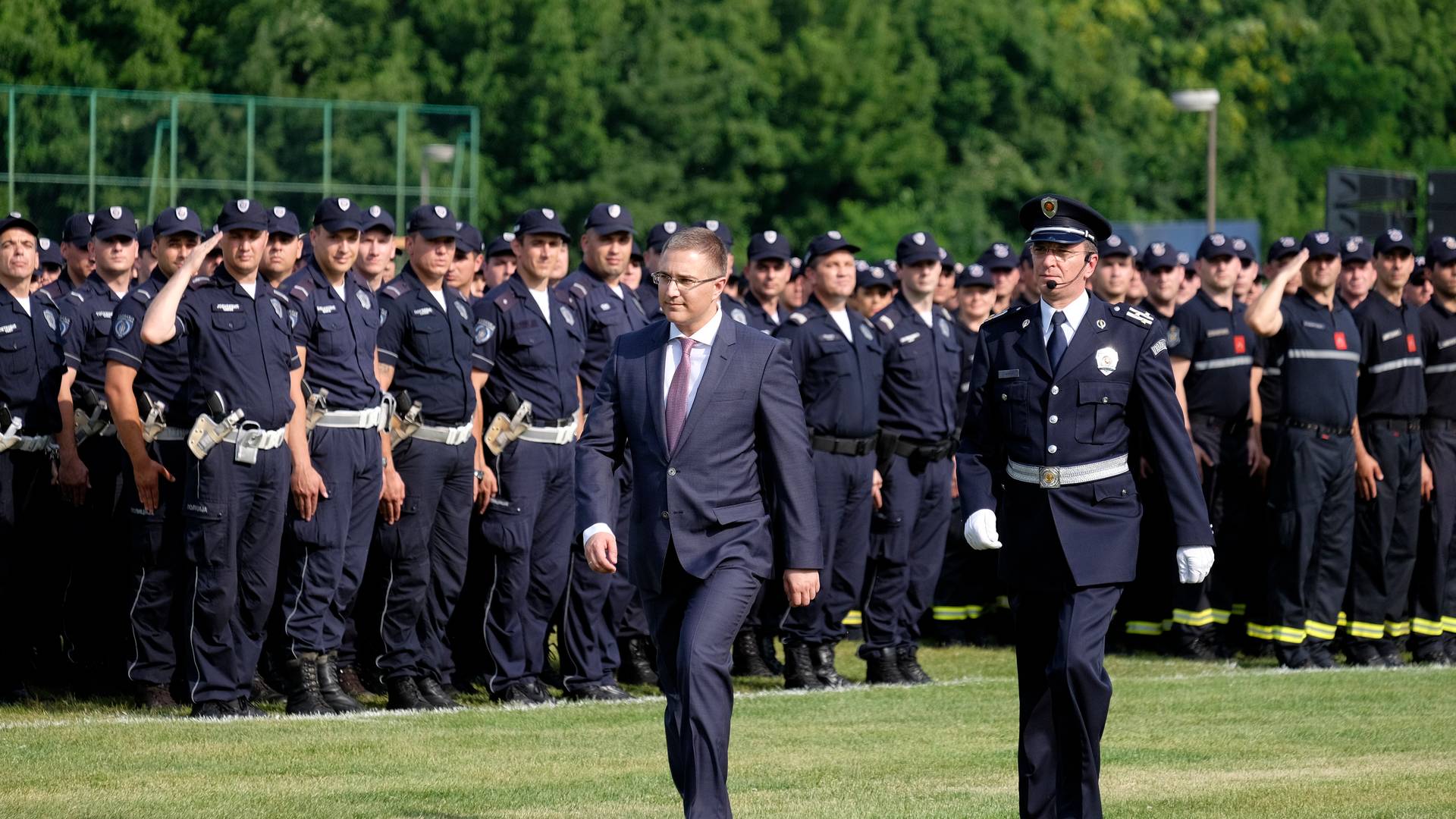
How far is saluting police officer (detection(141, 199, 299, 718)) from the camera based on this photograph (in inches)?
401

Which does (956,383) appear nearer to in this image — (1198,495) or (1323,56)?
(1198,495)

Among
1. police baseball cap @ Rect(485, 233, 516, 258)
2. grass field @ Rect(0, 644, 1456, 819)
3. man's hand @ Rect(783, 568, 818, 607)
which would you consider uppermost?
police baseball cap @ Rect(485, 233, 516, 258)

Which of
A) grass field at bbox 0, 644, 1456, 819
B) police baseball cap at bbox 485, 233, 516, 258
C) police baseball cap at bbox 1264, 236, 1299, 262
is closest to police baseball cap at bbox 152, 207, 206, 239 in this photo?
grass field at bbox 0, 644, 1456, 819

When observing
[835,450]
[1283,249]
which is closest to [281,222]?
[835,450]

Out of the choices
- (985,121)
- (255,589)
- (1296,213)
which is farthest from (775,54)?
(255,589)

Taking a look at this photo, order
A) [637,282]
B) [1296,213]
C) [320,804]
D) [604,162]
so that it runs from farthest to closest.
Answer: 1. [1296,213]
2. [604,162]
3. [637,282]
4. [320,804]

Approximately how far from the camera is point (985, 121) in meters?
53.3

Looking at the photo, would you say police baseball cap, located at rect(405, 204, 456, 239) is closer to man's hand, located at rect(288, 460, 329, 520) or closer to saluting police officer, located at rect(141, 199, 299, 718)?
saluting police officer, located at rect(141, 199, 299, 718)

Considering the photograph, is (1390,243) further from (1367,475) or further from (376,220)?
(376,220)

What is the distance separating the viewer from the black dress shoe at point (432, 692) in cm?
1119

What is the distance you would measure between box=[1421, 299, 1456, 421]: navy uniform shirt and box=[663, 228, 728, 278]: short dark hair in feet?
23.5

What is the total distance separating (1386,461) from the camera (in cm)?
1318

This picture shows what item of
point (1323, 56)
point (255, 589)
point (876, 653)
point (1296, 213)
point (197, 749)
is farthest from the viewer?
point (1323, 56)

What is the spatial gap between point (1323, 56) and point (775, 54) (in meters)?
15.5
